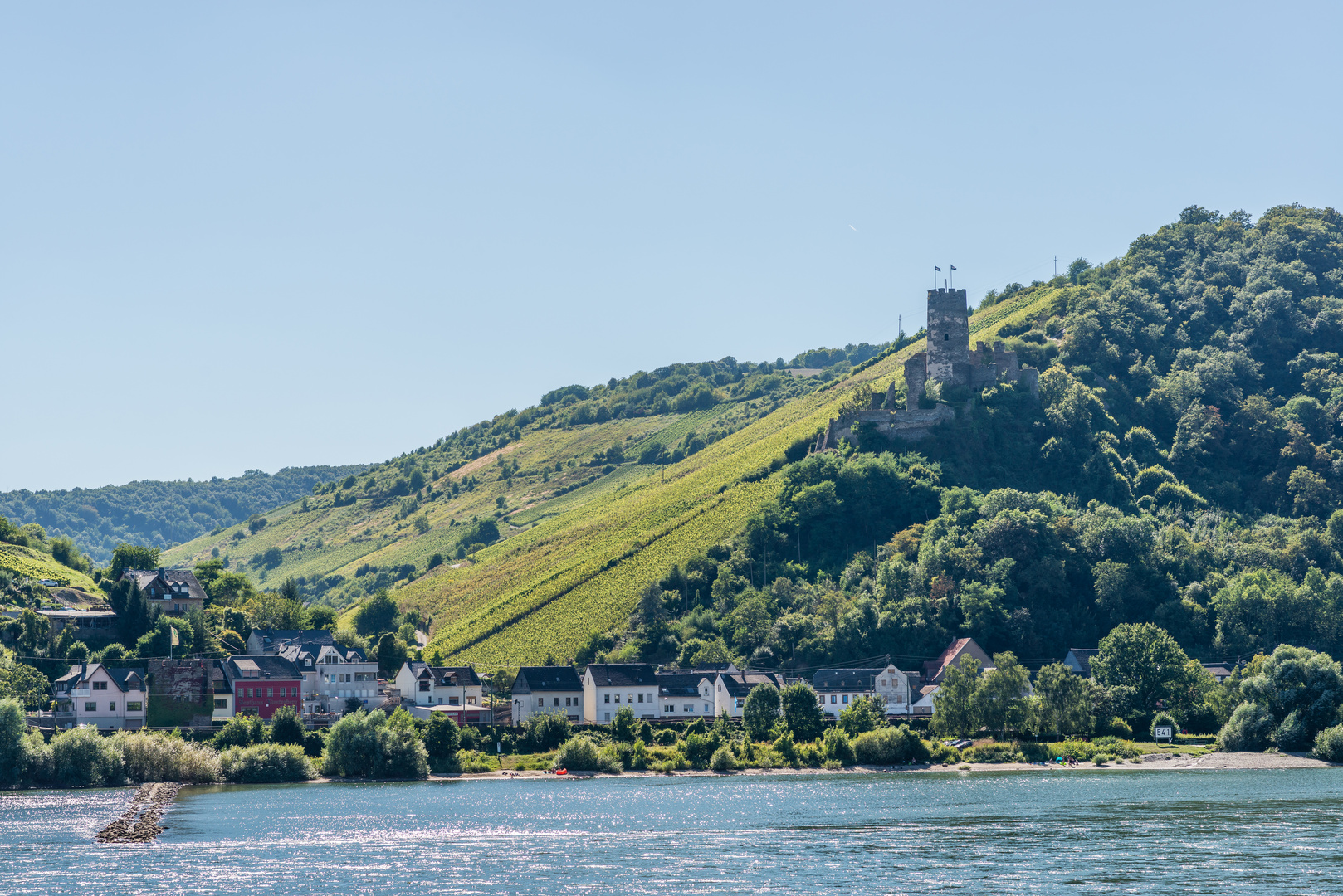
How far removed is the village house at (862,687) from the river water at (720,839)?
25.6m

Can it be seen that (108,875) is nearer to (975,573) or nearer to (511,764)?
(511,764)

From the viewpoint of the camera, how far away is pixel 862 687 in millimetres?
132875

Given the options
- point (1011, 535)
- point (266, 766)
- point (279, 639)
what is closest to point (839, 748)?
point (1011, 535)

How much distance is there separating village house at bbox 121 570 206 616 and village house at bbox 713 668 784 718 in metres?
48.2

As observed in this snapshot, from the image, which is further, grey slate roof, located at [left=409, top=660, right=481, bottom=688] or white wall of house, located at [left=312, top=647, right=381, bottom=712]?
grey slate roof, located at [left=409, top=660, right=481, bottom=688]


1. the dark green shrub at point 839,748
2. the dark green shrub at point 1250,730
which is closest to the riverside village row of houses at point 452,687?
the dark green shrub at point 839,748

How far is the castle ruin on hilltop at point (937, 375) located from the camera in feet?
561

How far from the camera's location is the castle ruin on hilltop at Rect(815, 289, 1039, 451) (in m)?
171

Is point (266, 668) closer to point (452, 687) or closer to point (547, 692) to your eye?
point (452, 687)

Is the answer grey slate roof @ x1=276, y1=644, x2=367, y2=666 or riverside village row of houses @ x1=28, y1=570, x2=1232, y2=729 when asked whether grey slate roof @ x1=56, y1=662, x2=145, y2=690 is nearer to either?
riverside village row of houses @ x1=28, y1=570, x2=1232, y2=729

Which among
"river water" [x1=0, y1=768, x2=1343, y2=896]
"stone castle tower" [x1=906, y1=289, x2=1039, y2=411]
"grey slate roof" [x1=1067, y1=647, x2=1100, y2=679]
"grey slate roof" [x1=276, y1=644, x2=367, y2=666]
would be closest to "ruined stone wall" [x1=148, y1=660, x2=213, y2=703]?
"grey slate roof" [x1=276, y1=644, x2=367, y2=666]

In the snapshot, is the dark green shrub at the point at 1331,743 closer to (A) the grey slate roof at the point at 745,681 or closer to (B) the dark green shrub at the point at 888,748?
(B) the dark green shrub at the point at 888,748

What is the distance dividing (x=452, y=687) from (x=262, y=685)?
16.2 meters

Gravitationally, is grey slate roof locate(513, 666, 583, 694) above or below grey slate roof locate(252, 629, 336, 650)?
below
